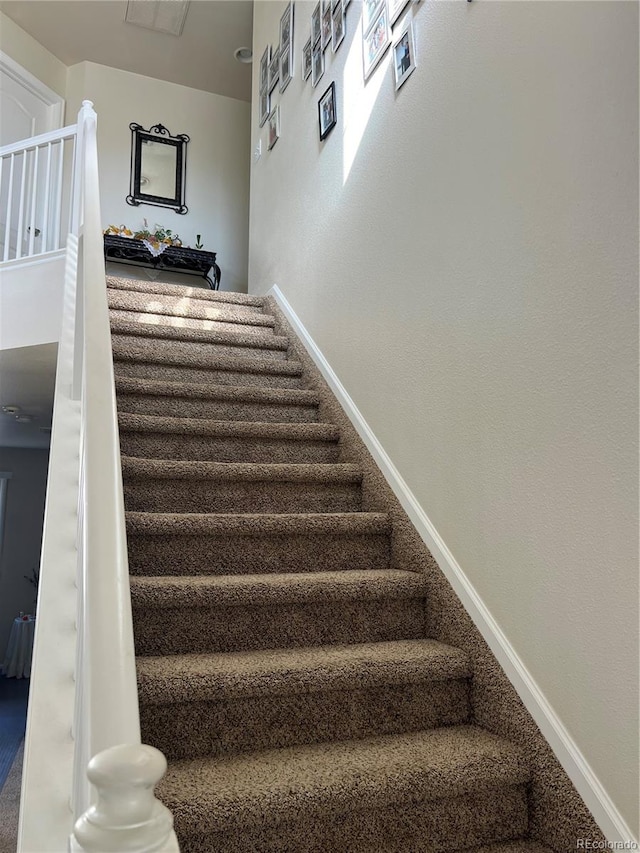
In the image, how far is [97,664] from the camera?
596 millimetres

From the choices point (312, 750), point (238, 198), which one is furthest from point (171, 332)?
point (238, 198)

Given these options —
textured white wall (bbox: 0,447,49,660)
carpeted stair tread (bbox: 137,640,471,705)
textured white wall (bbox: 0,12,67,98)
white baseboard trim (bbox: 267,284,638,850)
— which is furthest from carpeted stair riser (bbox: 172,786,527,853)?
textured white wall (bbox: 0,447,49,660)

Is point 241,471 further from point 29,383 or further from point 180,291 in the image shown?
point 29,383

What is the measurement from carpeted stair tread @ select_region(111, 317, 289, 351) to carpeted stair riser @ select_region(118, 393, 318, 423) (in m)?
0.57

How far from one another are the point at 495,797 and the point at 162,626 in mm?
893

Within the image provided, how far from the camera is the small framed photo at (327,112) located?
3.05 metres

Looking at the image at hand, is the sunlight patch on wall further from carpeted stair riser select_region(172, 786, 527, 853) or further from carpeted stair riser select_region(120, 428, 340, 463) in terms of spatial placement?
carpeted stair riser select_region(172, 786, 527, 853)

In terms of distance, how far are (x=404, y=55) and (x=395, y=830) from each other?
2430 millimetres

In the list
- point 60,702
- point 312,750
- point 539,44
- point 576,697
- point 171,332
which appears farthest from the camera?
point 171,332

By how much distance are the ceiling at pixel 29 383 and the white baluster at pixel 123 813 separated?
2.91m

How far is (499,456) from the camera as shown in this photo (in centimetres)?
168

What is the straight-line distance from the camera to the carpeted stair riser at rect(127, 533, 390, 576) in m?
1.93

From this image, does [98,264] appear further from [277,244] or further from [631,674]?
[277,244]

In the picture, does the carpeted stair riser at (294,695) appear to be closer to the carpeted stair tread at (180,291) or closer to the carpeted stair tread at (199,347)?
the carpeted stair tread at (199,347)
